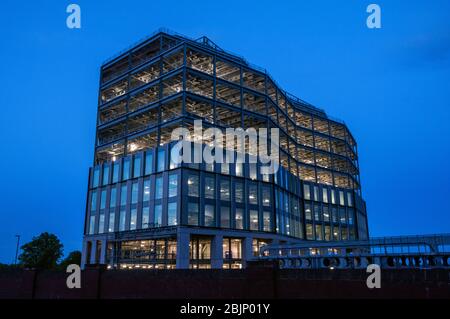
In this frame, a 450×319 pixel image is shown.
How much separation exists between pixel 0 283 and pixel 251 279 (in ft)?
73.6

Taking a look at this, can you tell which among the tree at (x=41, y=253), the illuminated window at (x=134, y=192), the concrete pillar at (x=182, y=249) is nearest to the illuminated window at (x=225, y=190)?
the concrete pillar at (x=182, y=249)

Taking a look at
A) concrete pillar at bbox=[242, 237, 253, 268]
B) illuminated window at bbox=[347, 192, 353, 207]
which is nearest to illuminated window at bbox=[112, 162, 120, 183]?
concrete pillar at bbox=[242, 237, 253, 268]

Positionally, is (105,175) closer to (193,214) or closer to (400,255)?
(193,214)

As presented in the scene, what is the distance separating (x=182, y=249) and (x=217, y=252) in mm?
6132

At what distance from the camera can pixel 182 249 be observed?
5059 centimetres

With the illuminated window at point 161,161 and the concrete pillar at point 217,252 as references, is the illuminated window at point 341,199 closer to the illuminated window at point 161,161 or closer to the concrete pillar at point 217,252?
the concrete pillar at point 217,252

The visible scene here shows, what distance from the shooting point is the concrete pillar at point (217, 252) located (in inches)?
2130

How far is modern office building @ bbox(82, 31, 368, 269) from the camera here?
179ft

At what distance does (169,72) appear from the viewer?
60.2 metres

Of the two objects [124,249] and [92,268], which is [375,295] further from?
[124,249]

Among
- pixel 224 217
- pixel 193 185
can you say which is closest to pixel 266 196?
pixel 224 217

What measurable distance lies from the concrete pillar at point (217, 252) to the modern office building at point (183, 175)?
14 centimetres

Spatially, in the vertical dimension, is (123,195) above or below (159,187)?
below
